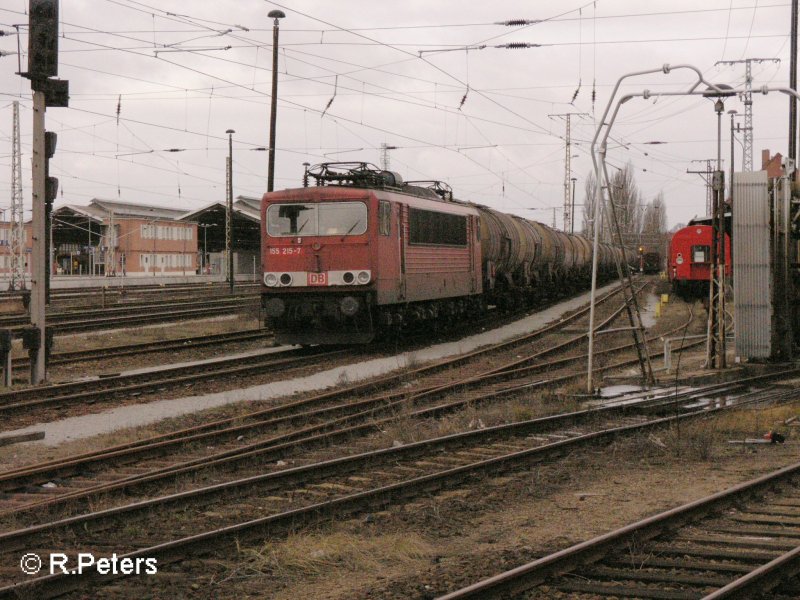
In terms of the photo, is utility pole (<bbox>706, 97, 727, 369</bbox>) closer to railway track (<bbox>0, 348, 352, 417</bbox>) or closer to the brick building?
railway track (<bbox>0, 348, 352, 417</bbox>)

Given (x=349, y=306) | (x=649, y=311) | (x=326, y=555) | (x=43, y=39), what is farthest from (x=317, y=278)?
(x=649, y=311)

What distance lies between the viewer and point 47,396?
559 inches

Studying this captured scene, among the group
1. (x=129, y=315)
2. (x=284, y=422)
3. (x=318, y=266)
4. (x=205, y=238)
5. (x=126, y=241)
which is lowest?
(x=284, y=422)

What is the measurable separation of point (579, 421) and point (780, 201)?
8391 millimetres

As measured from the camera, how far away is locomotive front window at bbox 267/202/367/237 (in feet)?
65.5

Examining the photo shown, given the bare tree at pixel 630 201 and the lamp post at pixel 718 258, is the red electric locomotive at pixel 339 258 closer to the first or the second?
the lamp post at pixel 718 258

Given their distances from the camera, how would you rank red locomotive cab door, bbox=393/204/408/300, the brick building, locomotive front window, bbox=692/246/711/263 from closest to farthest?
1. red locomotive cab door, bbox=393/204/408/300
2. locomotive front window, bbox=692/246/711/263
3. the brick building

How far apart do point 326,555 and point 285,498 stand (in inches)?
70.9

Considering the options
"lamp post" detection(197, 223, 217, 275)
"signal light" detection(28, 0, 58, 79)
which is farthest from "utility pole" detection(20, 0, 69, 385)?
"lamp post" detection(197, 223, 217, 275)

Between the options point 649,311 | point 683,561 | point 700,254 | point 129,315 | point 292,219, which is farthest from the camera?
Answer: point 700,254

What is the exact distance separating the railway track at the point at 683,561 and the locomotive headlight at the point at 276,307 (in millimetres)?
13497

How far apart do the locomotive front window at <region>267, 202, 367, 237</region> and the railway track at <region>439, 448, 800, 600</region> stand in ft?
42.5

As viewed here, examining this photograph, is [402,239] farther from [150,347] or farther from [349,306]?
[150,347]

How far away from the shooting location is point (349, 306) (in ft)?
64.7
